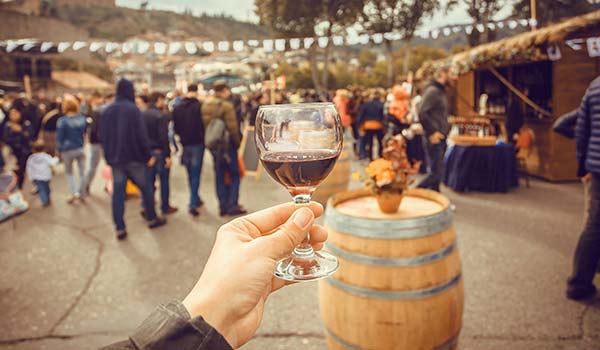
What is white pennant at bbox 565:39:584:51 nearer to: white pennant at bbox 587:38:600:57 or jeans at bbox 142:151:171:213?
white pennant at bbox 587:38:600:57

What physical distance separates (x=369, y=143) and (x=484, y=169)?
3389 millimetres

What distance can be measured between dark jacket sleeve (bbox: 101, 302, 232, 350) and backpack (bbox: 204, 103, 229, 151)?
15.4 feet

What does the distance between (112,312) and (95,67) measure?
5567 cm

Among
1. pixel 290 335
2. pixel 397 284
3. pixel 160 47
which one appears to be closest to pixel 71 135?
pixel 290 335

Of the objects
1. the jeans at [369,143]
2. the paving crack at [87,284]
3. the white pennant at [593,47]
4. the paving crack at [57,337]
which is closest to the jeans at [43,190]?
the paving crack at [87,284]

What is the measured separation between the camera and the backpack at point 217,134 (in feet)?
17.9

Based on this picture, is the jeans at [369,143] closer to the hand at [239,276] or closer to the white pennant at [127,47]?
the white pennant at [127,47]

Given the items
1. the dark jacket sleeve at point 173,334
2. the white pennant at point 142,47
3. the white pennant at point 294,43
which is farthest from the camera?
the white pennant at point 294,43

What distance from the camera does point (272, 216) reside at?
47.4 inches

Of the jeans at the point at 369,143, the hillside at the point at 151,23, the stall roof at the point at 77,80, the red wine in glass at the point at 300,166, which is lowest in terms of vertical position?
the jeans at the point at 369,143

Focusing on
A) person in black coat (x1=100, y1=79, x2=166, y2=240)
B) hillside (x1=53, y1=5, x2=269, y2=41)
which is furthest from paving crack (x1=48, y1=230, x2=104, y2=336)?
hillside (x1=53, y1=5, x2=269, y2=41)

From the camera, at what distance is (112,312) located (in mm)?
3453

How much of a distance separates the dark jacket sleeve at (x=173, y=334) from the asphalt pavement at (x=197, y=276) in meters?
2.19

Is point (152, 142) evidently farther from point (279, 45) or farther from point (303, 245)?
point (279, 45)
